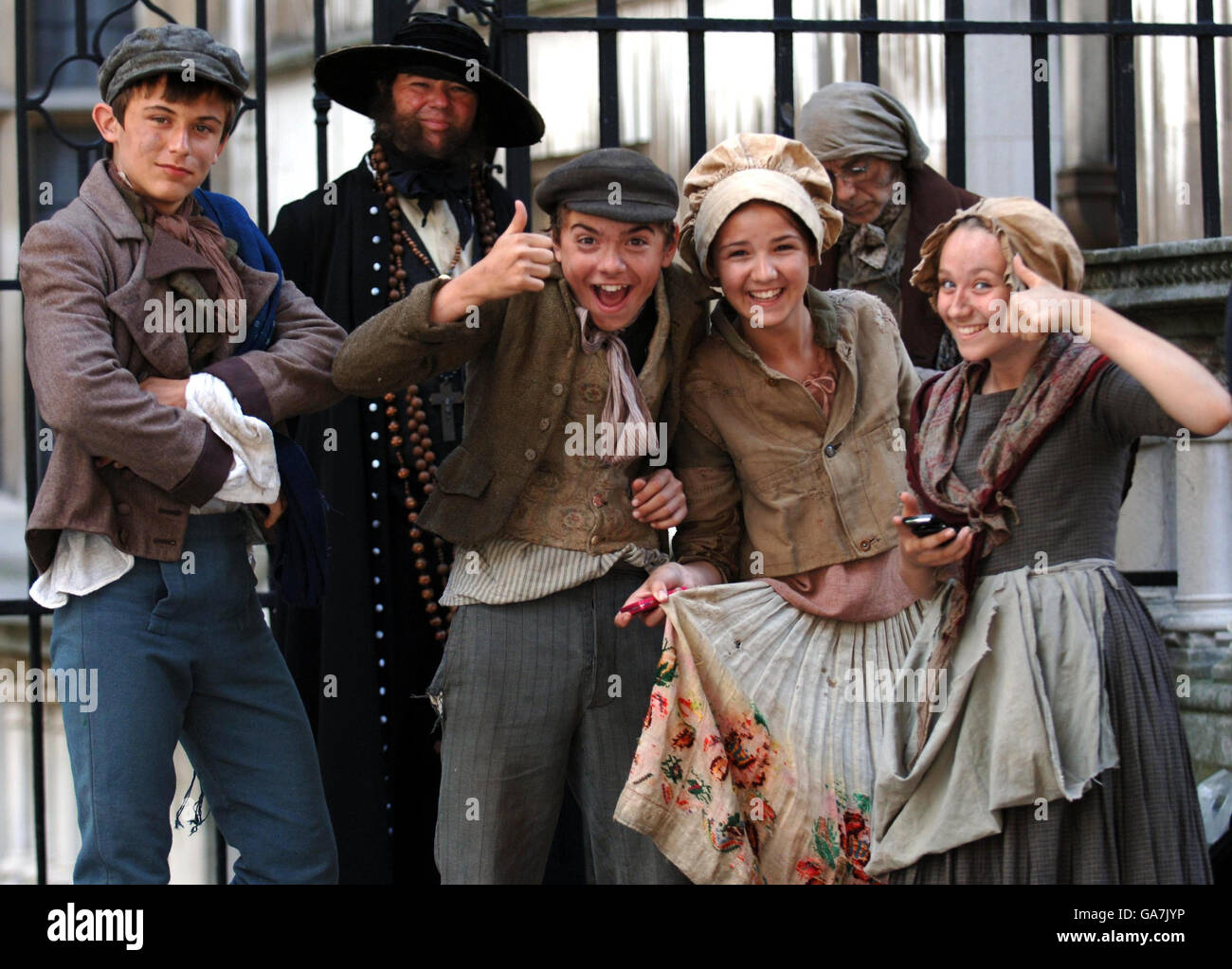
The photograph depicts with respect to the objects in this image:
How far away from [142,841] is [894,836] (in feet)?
4.55

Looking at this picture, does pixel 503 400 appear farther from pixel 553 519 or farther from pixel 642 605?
pixel 642 605

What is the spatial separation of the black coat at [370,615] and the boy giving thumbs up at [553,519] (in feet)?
2.52

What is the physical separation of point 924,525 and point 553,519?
734mm

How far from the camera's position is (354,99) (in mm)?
4078

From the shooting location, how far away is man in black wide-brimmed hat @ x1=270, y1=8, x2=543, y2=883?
400 cm

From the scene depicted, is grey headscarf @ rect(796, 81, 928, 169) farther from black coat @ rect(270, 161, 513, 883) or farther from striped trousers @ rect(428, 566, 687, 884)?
striped trousers @ rect(428, 566, 687, 884)

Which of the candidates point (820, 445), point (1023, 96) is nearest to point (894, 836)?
point (820, 445)

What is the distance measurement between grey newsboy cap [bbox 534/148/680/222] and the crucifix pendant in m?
0.90

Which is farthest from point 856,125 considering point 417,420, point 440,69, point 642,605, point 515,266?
point 642,605

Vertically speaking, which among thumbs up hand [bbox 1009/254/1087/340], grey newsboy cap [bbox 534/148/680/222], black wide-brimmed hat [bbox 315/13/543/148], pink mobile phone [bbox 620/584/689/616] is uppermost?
black wide-brimmed hat [bbox 315/13/543/148]

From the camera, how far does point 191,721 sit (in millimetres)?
3266

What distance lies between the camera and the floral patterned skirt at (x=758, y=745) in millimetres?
3100

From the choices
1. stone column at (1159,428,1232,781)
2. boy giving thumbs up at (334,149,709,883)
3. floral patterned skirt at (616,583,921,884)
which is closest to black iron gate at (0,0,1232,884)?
stone column at (1159,428,1232,781)
